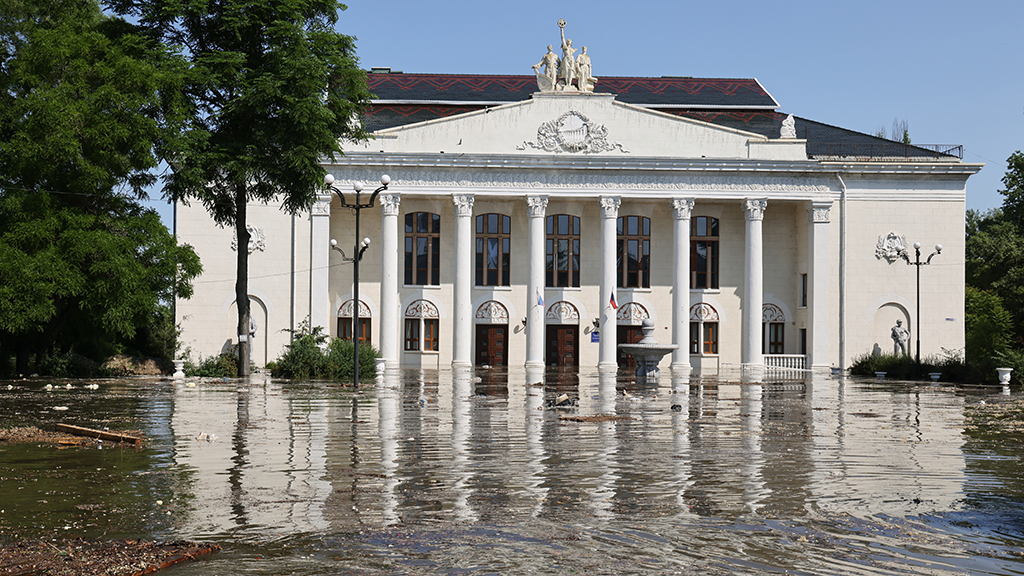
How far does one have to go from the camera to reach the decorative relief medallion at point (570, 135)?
167ft

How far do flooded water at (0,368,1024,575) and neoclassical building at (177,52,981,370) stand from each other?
116 feet

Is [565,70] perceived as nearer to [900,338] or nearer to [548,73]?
[548,73]

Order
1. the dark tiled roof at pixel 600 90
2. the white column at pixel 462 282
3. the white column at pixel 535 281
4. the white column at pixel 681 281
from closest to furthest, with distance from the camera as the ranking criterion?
the white column at pixel 462 282
the white column at pixel 535 281
the white column at pixel 681 281
the dark tiled roof at pixel 600 90

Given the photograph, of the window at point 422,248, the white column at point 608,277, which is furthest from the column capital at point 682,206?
the window at point 422,248

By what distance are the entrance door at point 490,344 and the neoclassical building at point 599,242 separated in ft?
0.26

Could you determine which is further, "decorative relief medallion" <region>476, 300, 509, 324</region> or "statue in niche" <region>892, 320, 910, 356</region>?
"decorative relief medallion" <region>476, 300, 509, 324</region>

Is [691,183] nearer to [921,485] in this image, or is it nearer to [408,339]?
[408,339]

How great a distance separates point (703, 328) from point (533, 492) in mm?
47515

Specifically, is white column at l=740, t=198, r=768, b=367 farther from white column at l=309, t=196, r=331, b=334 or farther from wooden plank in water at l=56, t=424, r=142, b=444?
wooden plank in water at l=56, t=424, r=142, b=444

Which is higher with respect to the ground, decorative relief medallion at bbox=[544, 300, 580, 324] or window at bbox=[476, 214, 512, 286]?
window at bbox=[476, 214, 512, 286]

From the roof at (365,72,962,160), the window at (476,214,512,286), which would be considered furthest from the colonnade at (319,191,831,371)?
the roof at (365,72,962,160)

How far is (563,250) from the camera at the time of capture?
54.6m

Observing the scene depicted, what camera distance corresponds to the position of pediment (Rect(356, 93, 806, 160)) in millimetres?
50656

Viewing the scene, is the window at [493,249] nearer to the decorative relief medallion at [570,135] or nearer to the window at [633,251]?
the decorative relief medallion at [570,135]
